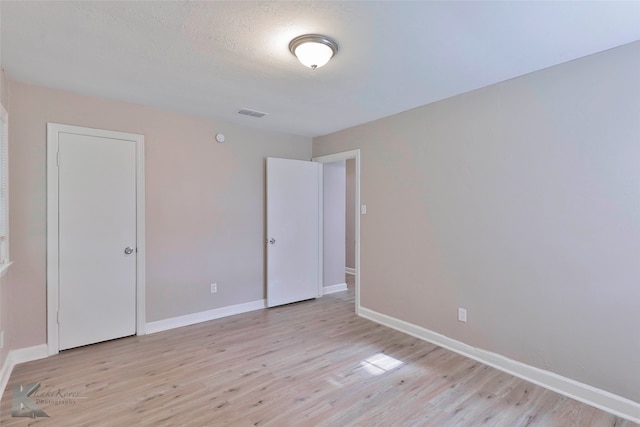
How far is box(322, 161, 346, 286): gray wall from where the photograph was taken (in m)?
4.85

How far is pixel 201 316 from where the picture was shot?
3693mm

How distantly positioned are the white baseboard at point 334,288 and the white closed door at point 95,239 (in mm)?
2644

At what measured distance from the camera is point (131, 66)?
2338mm

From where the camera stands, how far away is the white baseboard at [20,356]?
238cm

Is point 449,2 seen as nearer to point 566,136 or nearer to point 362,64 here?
point 362,64

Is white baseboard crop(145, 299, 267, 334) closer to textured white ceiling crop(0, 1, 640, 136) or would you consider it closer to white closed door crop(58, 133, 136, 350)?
white closed door crop(58, 133, 136, 350)

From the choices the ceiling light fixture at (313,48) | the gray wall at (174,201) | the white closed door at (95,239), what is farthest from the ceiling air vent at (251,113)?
the ceiling light fixture at (313,48)

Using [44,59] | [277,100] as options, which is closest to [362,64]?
[277,100]

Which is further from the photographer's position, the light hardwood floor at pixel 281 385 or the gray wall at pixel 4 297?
the gray wall at pixel 4 297

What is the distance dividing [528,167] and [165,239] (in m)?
3.63

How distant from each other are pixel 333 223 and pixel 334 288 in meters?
1.07

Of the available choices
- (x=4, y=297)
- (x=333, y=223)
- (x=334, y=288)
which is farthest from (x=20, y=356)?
(x=333, y=223)

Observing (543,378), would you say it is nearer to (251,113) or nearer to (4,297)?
(251,113)

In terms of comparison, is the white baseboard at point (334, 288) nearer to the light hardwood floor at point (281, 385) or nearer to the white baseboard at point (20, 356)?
the light hardwood floor at point (281, 385)
